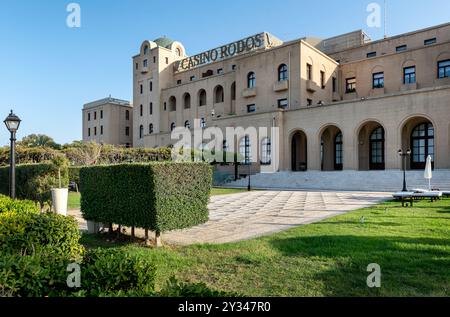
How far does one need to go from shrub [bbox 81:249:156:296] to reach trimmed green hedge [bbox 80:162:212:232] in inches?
135

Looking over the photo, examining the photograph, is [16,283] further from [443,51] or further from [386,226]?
[443,51]

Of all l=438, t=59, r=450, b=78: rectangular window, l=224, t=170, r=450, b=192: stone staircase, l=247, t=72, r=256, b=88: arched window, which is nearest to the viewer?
l=224, t=170, r=450, b=192: stone staircase

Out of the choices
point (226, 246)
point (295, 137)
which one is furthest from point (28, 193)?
point (295, 137)

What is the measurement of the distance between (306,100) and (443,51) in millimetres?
13957

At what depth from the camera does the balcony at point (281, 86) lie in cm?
3595

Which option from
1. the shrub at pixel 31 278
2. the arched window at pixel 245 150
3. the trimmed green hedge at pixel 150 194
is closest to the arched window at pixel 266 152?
the arched window at pixel 245 150

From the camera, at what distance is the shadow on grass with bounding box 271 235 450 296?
4559mm

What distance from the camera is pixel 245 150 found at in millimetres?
36938

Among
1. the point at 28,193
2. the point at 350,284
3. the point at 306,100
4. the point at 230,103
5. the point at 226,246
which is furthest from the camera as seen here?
the point at 230,103

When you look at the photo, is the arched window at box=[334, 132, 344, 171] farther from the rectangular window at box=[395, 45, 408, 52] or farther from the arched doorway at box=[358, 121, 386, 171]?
the rectangular window at box=[395, 45, 408, 52]

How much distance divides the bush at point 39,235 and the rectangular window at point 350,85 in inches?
1539

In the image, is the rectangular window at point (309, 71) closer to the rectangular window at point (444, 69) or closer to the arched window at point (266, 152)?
the arched window at point (266, 152)

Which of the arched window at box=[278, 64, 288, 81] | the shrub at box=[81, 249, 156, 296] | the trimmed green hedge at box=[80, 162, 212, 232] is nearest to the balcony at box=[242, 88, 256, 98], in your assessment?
the arched window at box=[278, 64, 288, 81]
